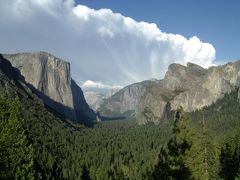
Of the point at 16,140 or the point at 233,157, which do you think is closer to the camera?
the point at 16,140

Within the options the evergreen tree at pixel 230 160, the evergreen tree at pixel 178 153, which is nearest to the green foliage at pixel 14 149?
the evergreen tree at pixel 178 153

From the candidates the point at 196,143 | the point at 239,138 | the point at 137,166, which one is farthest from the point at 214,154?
the point at 137,166

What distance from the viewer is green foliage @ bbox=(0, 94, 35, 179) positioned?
31531 mm

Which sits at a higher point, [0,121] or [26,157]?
[0,121]

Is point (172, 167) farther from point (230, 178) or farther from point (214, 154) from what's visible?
point (214, 154)

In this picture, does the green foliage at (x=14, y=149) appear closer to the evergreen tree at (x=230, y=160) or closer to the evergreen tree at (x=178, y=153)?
the evergreen tree at (x=178, y=153)

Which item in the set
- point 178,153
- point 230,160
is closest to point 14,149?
point 178,153

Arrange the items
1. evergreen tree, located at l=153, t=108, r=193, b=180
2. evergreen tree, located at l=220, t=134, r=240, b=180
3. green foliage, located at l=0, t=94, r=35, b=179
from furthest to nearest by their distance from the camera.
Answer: evergreen tree, located at l=220, t=134, r=240, b=180
evergreen tree, located at l=153, t=108, r=193, b=180
green foliage, located at l=0, t=94, r=35, b=179

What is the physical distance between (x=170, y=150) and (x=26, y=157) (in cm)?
1584

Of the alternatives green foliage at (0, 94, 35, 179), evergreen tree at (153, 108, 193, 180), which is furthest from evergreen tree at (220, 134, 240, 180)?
green foliage at (0, 94, 35, 179)

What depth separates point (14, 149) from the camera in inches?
1262

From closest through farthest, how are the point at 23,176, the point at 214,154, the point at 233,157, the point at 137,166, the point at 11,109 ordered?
1. the point at 23,176
2. the point at 11,109
3. the point at 233,157
4. the point at 214,154
5. the point at 137,166

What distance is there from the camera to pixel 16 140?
3228 centimetres

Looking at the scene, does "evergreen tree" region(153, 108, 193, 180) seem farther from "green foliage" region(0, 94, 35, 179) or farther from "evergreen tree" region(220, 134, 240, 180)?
"evergreen tree" region(220, 134, 240, 180)
